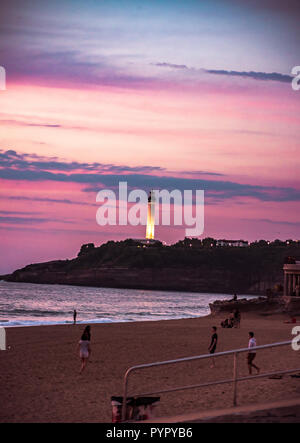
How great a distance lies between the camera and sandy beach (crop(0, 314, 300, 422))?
15.8 metres

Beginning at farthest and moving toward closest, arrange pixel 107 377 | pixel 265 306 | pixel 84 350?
A: 1. pixel 265 306
2. pixel 84 350
3. pixel 107 377

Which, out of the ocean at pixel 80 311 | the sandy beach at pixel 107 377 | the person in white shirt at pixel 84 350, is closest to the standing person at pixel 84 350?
the person in white shirt at pixel 84 350

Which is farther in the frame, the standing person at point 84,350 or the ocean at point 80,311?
the ocean at point 80,311

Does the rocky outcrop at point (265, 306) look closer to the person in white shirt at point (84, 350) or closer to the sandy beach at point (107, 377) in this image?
the sandy beach at point (107, 377)

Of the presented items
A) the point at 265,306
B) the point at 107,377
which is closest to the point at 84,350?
the point at 107,377

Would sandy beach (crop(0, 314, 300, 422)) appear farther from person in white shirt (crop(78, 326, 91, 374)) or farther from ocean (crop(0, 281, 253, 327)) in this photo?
ocean (crop(0, 281, 253, 327))

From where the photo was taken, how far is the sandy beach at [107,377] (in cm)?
1575

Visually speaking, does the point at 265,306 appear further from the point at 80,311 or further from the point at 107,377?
the point at 107,377

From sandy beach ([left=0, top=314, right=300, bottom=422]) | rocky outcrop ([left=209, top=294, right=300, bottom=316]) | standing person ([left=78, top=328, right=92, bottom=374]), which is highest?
rocky outcrop ([left=209, top=294, right=300, bottom=316])

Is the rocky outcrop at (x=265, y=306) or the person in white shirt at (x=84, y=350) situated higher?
the rocky outcrop at (x=265, y=306)

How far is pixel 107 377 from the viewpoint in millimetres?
22516

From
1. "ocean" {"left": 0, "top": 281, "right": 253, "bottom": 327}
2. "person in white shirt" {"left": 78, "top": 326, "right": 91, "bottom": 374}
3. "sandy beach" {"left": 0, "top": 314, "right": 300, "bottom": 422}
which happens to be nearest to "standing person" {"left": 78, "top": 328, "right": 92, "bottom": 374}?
"person in white shirt" {"left": 78, "top": 326, "right": 91, "bottom": 374}

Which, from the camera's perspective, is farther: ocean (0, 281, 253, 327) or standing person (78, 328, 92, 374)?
ocean (0, 281, 253, 327)
